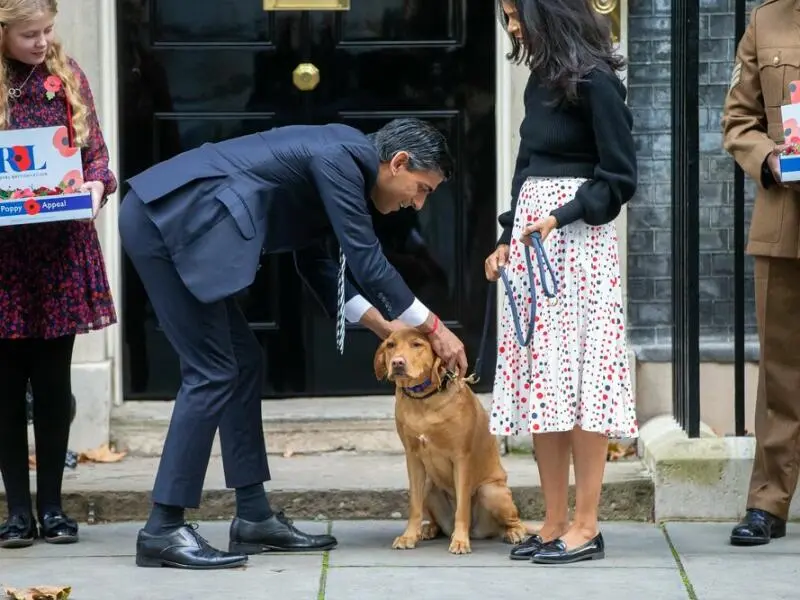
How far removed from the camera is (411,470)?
5.47 metres

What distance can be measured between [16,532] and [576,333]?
2026mm

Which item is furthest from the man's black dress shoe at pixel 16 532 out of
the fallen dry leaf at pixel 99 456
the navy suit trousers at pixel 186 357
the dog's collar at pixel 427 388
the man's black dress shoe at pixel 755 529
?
the man's black dress shoe at pixel 755 529

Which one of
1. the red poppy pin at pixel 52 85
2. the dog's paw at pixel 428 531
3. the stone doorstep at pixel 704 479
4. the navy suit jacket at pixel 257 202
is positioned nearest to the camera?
the navy suit jacket at pixel 257 202

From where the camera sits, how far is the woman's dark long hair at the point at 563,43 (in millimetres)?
4996

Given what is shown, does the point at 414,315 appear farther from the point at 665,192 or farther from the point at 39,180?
the point at 665,192

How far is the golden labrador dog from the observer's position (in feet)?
17.3

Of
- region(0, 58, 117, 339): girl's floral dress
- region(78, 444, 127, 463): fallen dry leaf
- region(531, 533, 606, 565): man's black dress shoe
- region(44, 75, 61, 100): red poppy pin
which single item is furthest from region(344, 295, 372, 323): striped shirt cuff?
region(78, 444, 127, 463): fallen dry leaf

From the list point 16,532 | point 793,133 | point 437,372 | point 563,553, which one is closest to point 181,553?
point 16,532

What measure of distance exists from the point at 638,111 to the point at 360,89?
1168mm

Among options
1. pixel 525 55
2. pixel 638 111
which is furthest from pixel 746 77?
pixel 638 111

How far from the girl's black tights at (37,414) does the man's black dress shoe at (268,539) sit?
0.67 meters

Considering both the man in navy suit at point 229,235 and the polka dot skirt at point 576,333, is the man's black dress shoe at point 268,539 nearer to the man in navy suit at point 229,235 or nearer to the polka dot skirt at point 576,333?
the man in navy suit at point 229,235

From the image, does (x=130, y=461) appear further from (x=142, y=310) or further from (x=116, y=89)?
(x=116, y=89)

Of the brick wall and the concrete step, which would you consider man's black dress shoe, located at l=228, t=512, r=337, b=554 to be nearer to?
the concrete step
